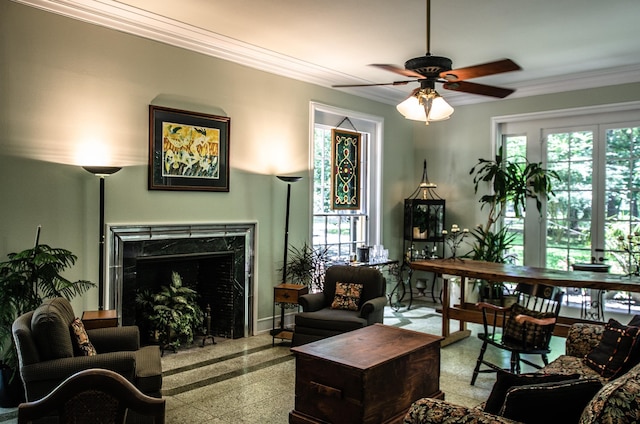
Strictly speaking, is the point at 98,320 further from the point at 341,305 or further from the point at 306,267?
the point at 306,267

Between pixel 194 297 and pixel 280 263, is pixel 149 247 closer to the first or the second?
pixel 194 297

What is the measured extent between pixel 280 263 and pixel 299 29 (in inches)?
99.9

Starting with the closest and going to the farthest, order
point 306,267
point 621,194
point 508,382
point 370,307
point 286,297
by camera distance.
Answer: point 508,382 → point 370,307 → point 286,297 → point 306,267 → point 621,194

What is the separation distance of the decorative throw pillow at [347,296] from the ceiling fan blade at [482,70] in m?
2.26

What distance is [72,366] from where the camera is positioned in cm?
277

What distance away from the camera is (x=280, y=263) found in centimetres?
578

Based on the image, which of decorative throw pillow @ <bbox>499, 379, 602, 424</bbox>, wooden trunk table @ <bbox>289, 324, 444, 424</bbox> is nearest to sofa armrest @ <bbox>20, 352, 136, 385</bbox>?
wooden trunk table @ <bbox>289, 324, 444, 424</bbox>

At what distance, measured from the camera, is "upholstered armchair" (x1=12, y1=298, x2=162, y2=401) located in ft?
8.96

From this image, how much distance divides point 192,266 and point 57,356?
263 cm

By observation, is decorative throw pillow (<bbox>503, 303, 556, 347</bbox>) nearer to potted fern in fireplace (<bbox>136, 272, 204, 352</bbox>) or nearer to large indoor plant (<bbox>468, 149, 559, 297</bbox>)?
large indoor plant (<bbox>468, 149, 559, 297</bbox>)

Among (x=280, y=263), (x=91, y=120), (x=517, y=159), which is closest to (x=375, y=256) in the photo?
(x=280, y=263)

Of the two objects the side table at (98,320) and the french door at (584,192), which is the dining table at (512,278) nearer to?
the french door at (584,192)

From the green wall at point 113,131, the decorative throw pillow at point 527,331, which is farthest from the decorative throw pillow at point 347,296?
the decorative throw pillow at point 527,331

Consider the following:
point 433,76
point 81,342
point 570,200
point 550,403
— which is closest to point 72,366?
point 81,342
